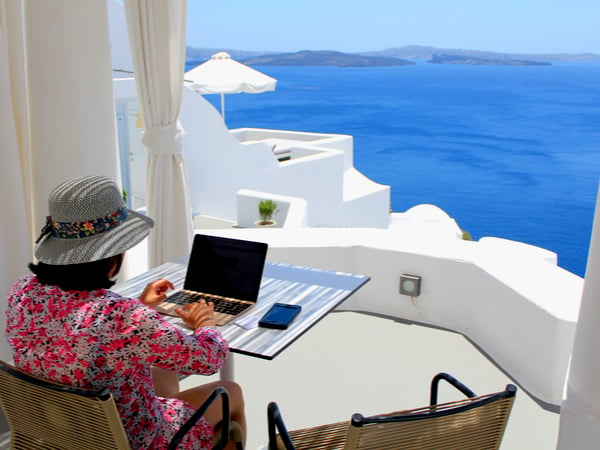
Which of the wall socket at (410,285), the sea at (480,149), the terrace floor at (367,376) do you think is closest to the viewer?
the terrace floor at (367,376)

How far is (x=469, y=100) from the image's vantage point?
80125 mm

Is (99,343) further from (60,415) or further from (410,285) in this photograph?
(410,285)

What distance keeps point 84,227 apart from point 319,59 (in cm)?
14681

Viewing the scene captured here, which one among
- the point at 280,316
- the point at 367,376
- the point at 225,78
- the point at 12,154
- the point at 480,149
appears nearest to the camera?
the point at 280,316

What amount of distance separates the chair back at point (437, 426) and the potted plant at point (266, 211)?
25.8ft

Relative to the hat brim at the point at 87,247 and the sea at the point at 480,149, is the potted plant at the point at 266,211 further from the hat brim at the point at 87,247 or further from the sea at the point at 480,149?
the sea at the point at 480,149

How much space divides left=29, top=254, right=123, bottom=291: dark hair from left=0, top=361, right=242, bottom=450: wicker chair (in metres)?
0.24

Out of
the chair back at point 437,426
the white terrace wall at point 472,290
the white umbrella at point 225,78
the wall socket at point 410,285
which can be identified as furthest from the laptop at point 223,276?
the white umbrella at point 225,78

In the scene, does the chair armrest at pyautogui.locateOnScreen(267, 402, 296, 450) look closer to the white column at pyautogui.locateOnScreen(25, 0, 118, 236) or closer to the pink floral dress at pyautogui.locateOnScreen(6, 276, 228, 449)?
the pink floral dress at pyautogui.locateOnScreen(6, 276, 228, 449)

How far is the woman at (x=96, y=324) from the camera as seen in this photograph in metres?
1.55

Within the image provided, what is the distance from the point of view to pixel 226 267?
2393 mm

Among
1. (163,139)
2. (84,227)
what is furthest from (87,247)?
(163,139)

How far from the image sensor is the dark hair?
5.27 feet

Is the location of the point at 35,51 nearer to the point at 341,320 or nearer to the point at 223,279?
the point at 223,279
